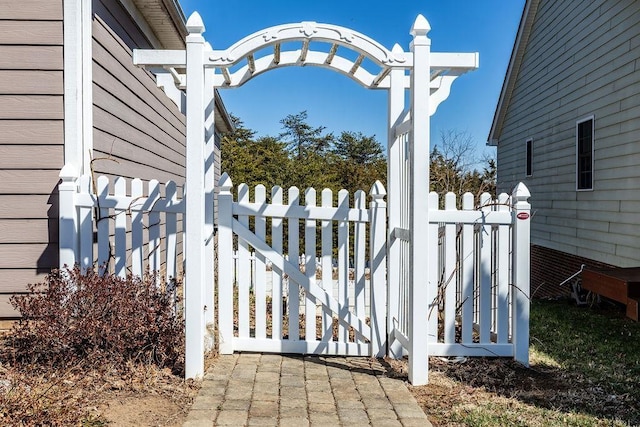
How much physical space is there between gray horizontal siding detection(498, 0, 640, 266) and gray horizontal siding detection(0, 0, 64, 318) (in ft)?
22.5

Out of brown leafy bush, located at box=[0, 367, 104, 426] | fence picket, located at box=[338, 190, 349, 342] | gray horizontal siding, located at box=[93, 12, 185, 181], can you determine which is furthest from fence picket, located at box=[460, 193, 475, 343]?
gray horizontal siding, located at box=[93, 12, 185, 181]

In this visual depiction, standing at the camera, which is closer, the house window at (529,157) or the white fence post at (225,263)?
the white fence post at (225,263)

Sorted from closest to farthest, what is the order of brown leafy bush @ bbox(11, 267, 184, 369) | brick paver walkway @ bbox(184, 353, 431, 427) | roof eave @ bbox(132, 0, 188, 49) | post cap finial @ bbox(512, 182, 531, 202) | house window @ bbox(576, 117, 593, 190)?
brick paver walkway @ bbox(184, 353, 431, 427) < brown leafy bush @ bbox(11, 267, 184, 369) < post cap finial @ bbox(512, 182, 531, 202) < roof eave @ bbox(132, 0, 188, 49) < house window @ bbox(576, 117, 593, 190)

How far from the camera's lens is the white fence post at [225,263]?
472 centimetres

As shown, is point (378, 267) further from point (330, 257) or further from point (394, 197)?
point (394, 197)

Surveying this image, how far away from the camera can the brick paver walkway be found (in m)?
3.34

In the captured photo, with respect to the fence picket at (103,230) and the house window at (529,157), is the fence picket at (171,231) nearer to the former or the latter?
the fence picket at (103,230)

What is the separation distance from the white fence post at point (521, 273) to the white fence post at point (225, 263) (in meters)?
2.33

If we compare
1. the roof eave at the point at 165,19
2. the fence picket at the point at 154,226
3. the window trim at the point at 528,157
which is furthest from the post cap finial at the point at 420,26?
the window trim at the point at 528,157

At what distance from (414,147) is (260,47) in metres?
1.35

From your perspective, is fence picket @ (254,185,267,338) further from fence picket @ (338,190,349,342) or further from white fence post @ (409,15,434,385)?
white fence post @ (409,15,434,385)

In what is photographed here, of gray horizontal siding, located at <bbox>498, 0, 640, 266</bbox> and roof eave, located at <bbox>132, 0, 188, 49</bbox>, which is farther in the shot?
gray horizontal siding, located at <bbox>498, 0, 640, 266</bbox>

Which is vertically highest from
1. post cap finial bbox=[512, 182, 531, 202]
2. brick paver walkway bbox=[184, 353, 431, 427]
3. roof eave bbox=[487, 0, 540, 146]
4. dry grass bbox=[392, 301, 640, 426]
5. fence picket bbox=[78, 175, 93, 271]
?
roof eave bbox=[487, 0, 540, 146]

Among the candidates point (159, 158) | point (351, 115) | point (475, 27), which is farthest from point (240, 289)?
point (351, 115)
